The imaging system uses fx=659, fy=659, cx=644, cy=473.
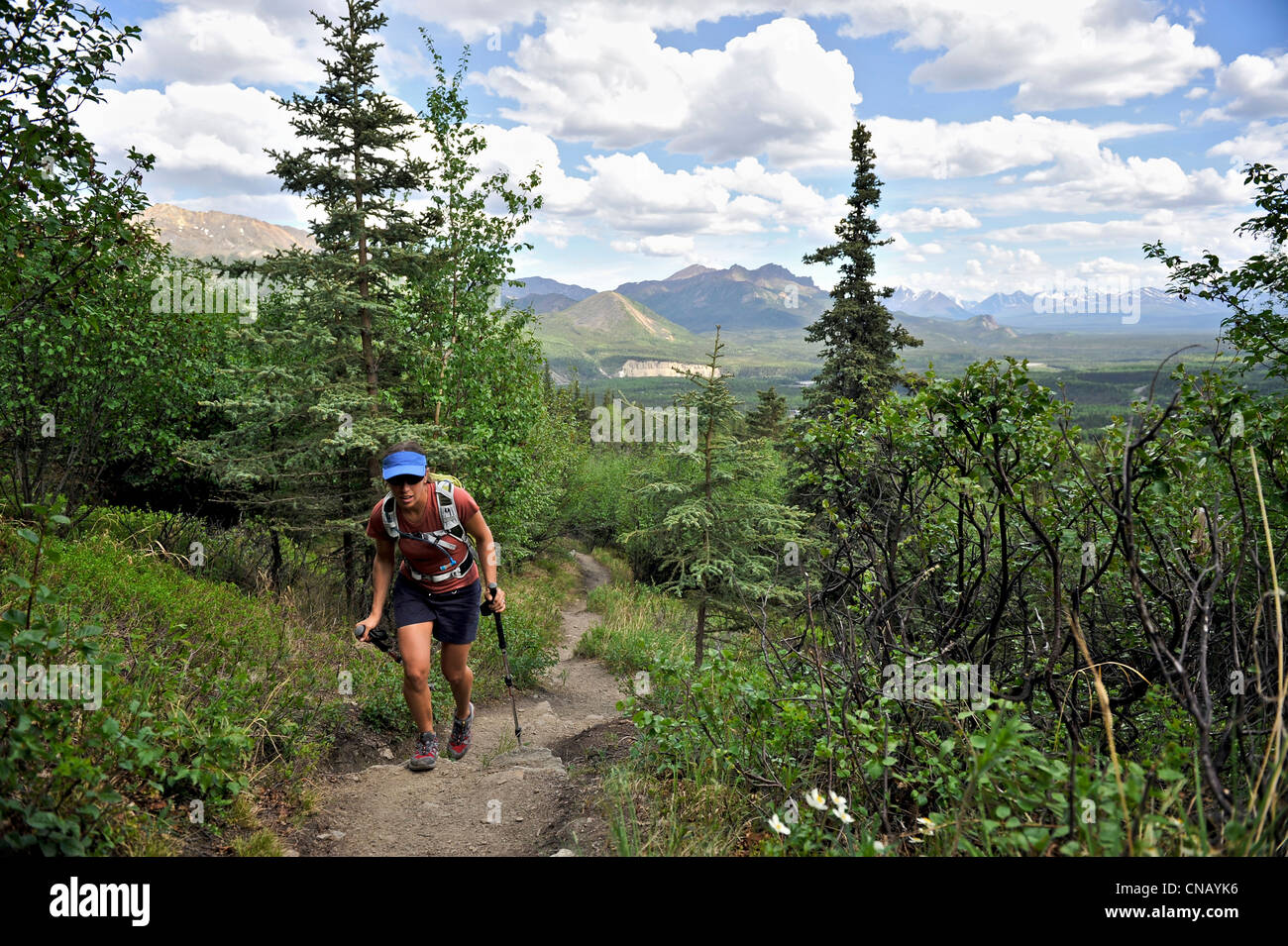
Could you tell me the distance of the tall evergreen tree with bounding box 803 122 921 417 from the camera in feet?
69.2

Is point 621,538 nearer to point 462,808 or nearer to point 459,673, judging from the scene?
point 459,673

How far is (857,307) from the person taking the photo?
21016 mm

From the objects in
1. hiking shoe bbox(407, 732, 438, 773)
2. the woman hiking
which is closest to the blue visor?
the woman hiking

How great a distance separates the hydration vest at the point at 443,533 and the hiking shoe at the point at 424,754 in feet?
4.65

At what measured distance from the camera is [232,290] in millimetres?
13328

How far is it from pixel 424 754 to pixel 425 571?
5.27 ft

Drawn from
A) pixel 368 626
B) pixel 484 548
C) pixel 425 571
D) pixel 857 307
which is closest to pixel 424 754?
pixel 368 626

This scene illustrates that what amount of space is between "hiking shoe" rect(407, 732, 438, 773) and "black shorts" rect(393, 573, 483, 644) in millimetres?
851

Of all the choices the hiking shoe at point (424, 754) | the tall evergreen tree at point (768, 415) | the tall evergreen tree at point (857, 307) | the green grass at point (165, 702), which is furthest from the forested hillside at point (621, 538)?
the tall evergreen tree at point (768, 415)

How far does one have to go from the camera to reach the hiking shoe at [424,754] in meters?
5.49

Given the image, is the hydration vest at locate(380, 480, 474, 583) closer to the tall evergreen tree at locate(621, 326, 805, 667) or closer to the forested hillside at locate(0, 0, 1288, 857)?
the forested hillside at locate(0, 0, 1288, 857)

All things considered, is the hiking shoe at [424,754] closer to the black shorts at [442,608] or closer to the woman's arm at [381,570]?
the black shorts at [442,608]
